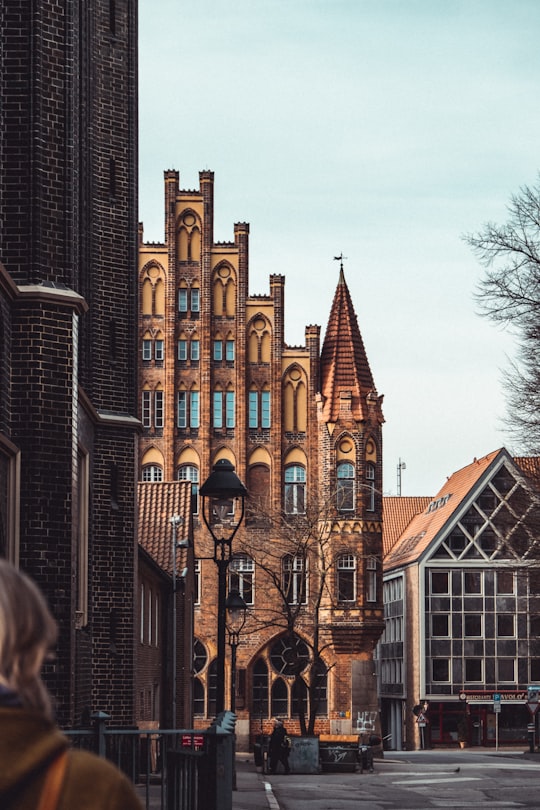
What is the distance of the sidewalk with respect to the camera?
21.4 meters

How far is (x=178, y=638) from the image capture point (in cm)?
4234

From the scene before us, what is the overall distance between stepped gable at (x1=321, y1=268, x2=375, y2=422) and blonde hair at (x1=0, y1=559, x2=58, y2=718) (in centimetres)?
5304

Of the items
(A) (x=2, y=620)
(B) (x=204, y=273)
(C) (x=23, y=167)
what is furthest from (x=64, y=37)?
(B) (x=204, y=273)

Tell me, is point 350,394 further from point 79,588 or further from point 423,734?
point 79,588

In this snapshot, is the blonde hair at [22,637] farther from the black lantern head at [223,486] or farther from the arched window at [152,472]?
the arched window at [152,472]

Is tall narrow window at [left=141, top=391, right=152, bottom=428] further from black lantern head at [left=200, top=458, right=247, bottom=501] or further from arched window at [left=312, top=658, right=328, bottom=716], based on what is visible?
black lantern head at [left=200, top=458, right=247, bottom=501]

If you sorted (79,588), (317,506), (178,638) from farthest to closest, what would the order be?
(317,506) → (178,638) → (79,588)

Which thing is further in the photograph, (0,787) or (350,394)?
(350,394)

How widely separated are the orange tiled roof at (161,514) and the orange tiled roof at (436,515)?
2329 centimetres

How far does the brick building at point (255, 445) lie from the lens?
178ft

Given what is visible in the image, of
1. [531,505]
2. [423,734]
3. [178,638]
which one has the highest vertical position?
[531,505]

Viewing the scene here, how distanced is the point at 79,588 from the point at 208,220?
117ft

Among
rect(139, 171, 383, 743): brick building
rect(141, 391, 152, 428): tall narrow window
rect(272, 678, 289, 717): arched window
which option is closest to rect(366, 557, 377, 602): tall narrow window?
rect(139, 171, 383, 743): brick building

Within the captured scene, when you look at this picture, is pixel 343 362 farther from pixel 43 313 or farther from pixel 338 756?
pixel 43 313
